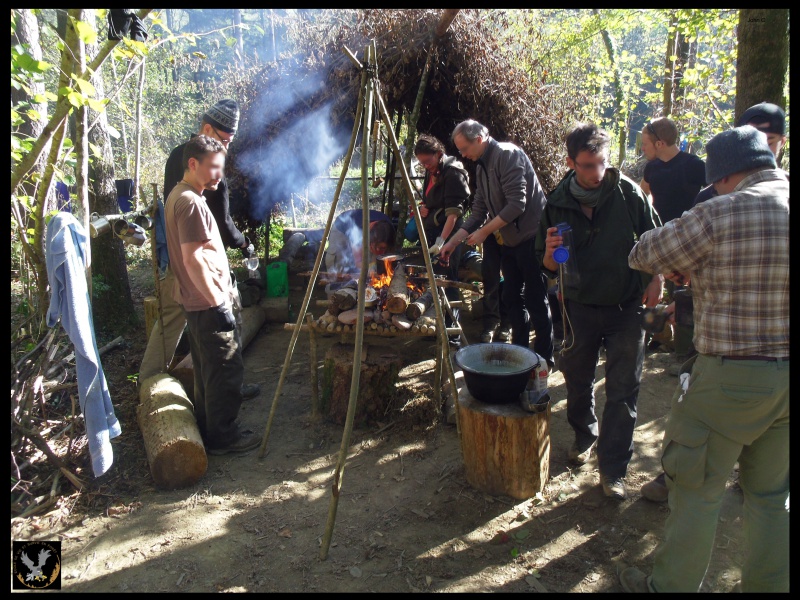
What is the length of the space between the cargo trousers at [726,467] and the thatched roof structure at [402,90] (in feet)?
18.1

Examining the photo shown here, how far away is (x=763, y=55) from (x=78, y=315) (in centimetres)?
614

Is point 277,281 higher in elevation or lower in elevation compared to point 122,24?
lower

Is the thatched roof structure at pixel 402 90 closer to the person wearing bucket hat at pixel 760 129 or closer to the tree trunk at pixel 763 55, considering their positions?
the tree trunk at pixel 763 55

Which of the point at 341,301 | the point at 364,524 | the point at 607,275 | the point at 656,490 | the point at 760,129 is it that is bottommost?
the point at 364,524

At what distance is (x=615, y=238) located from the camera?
3.30 metres

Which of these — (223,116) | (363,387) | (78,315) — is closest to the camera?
(78,315)

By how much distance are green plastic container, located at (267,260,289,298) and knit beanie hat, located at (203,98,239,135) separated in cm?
277

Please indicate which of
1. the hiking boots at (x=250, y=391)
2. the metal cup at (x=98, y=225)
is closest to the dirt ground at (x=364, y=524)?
the hiking boots at (x=250, y=391)

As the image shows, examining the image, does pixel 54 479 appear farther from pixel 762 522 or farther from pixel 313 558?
pixel 762 522

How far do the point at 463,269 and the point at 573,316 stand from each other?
3.40m

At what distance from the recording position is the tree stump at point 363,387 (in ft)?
14.8

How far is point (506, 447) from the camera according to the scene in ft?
11.4

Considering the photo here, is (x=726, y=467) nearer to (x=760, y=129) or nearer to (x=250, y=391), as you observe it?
(x=760, y=129)

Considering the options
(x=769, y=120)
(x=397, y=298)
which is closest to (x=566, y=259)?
(x=397, y=298)
